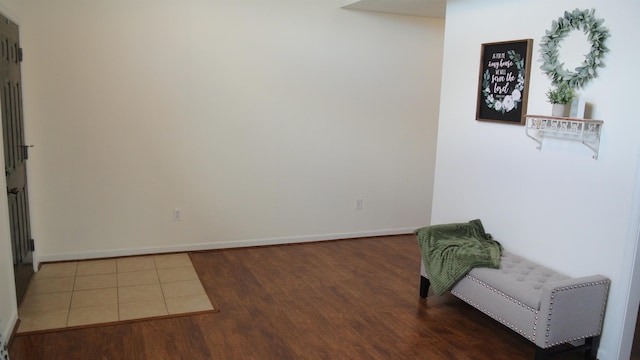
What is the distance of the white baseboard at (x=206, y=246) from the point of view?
14.5ft

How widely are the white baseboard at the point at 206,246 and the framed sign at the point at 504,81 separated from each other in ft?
7.23

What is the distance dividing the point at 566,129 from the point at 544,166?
0.33 meters

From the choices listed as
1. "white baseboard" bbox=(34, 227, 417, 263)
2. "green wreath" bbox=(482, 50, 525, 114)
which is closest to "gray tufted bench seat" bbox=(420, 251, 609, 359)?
"green wreath" bbox=(482, 50, 525, 114)

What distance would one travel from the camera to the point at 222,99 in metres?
4.75

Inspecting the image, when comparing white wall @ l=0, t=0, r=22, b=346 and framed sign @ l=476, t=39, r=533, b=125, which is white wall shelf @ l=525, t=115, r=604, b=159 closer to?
framed sign @ l=476, t=39, r=533, b=125

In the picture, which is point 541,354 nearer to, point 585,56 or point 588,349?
point 588,349

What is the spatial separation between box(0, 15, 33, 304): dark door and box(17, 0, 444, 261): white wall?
0.27 meters

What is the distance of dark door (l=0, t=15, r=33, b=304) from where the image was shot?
11.0ft

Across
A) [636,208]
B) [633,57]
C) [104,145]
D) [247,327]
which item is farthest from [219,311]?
[633,57]

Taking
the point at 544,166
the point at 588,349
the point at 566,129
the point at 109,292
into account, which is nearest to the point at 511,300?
the point at 588,349

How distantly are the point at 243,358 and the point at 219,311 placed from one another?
2.21 ft

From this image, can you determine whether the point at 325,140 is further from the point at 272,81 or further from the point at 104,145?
the point at 104,145

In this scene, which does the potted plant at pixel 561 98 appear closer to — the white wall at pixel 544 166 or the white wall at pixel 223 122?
the white wall at pixel 544 166

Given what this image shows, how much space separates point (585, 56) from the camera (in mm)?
2965
